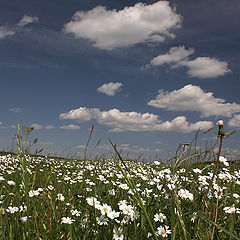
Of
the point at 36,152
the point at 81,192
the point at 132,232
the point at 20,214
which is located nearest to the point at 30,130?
the point at 36,152

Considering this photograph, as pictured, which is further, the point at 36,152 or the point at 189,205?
the point at 189,205

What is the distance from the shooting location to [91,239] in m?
2.82

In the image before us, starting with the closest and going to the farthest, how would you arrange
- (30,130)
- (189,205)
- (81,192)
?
(30,130)
(189,205)
(81,192)

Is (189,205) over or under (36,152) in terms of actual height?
under

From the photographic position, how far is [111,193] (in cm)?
470

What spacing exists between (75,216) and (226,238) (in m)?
1.89

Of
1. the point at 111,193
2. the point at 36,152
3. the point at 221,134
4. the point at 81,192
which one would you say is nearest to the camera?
the point at 221,134

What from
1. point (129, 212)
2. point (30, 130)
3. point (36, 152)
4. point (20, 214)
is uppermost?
point (30, 130)

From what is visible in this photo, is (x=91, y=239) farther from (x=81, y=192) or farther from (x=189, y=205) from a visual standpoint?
(x=81, y=192)

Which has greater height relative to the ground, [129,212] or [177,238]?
[129,212]

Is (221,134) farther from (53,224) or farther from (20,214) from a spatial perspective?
(20,214)

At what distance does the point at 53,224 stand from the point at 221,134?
2332 millimetres

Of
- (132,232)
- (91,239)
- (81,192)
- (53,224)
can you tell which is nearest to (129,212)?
(132,232)

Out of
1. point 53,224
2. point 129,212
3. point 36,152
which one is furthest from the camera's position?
point 53,224
